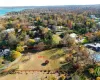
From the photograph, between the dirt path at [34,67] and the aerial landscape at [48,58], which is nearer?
the dirt path at [34,67]

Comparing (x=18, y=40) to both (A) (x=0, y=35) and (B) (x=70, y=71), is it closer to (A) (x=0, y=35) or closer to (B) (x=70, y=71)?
(A) (x=0, y=35)

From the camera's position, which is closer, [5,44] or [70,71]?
[70,71]

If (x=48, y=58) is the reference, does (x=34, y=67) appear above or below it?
below

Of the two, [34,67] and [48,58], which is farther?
[48,58]

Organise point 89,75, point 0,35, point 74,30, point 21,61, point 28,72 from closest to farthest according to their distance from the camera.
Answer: point 89,75 < point 28,72 < point 21,61 < point 0,35 < point 74,30

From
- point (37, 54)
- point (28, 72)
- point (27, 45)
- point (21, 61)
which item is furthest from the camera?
point (27, 45)

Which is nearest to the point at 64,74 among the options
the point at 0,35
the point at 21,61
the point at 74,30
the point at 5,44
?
the point at 21,61

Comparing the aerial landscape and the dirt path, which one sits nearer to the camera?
the dirt path

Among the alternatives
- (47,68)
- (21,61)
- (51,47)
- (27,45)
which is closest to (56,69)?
(47,68)

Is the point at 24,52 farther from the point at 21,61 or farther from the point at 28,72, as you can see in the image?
the point at 28,72

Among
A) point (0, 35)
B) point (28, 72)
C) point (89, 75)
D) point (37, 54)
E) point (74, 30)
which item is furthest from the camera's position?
point (74, 30)
